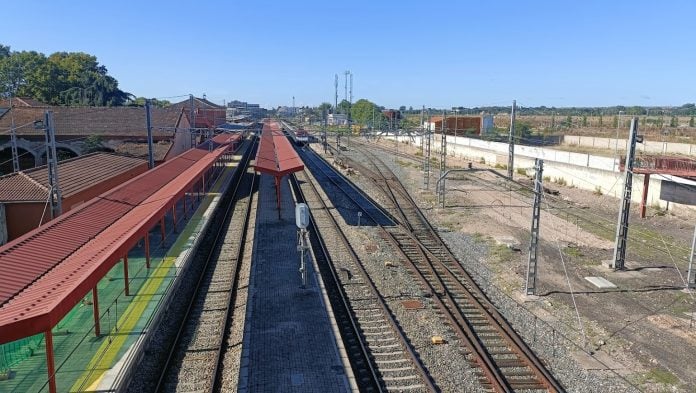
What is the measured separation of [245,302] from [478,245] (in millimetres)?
10387

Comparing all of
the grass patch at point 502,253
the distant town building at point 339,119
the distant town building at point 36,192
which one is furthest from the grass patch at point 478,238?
the distant town building at point 339,119

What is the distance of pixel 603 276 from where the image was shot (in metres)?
17.1

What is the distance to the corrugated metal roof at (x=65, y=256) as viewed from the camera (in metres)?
7.66

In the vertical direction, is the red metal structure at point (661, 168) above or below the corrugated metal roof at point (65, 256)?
above

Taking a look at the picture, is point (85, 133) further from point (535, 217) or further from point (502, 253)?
point (535, 217)

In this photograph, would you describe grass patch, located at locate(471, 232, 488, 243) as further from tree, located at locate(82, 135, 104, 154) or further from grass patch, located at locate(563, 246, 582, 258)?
tree, located at locate(82, 135, 104, 154)

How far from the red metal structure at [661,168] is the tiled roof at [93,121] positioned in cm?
3037

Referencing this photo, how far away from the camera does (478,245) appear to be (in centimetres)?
2094

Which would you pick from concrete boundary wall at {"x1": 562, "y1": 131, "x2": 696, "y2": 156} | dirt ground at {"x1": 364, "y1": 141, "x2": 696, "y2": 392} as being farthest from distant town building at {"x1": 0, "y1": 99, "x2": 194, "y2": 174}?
concrete boundary wall at {"x1": 562, "y1": 131, "x2": 696, "y2": 156}

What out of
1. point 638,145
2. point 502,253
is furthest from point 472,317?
point 638,145

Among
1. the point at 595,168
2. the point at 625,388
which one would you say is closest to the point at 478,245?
the point at 625,388

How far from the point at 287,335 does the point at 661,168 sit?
2252cm

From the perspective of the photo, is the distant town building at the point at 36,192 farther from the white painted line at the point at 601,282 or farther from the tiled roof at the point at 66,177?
the white painted line at the point at 601,282

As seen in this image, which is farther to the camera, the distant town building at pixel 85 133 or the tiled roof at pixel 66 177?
the distant town building at pixel 85 133
